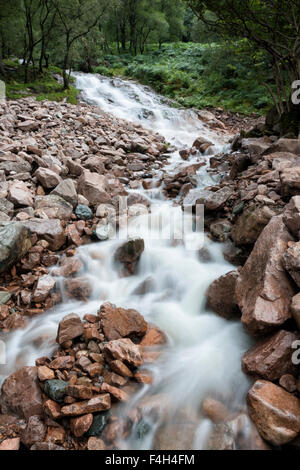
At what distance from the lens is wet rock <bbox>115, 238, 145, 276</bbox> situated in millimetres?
4797

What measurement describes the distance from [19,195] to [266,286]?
4.78m

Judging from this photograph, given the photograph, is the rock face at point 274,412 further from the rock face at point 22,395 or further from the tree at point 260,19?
the tree at point 260,19

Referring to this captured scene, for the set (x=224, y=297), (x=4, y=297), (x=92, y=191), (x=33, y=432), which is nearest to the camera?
(x=33, y=432)

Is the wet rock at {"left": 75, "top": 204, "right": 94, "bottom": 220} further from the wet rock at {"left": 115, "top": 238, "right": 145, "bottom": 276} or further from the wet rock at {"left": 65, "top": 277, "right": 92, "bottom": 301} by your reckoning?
the wet rock at {"left": 65, "top": 277, "right": 92, "bottom": 301}

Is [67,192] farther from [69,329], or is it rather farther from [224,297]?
[224,297]

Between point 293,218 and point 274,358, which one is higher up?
point 293,218

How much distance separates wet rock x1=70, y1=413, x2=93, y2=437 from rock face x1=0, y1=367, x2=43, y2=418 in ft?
1.26

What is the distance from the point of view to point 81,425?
96.5 inches

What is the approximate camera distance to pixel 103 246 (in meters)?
5.10

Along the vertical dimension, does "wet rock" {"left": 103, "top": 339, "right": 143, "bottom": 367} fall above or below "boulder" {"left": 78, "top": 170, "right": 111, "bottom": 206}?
below

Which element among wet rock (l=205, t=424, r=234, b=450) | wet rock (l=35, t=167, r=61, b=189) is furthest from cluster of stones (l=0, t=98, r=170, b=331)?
wet rock (l=205, t=424, r=234, b=450)

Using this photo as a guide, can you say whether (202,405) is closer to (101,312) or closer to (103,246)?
(101,312)

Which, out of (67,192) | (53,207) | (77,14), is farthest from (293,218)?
(77,14)
